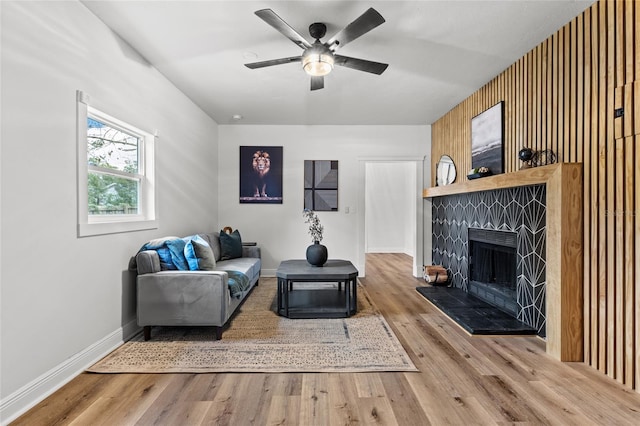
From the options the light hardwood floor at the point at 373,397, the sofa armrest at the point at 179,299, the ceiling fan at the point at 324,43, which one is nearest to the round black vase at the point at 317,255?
the sofa armrest at the point at 179,299

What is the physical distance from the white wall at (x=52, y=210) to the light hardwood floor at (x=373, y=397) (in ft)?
1.01

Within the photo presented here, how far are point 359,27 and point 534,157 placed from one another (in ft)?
6.35

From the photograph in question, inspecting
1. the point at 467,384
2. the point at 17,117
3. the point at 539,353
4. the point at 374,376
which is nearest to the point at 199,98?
the point at 17,117

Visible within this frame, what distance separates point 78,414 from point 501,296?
3.67 m

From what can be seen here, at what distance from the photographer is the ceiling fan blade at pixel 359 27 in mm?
1997

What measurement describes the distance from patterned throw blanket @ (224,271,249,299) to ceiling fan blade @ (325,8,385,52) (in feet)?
7.32

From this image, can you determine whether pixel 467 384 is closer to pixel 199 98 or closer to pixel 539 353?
pixel 539 353

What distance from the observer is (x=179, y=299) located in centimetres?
268

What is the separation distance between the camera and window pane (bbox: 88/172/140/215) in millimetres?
2557

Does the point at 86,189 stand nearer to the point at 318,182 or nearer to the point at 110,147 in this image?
the point at 110,147

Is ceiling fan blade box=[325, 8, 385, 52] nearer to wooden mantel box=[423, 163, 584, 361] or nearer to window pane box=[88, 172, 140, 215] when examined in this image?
wooden mantel box=[423, 163, 584, 361]

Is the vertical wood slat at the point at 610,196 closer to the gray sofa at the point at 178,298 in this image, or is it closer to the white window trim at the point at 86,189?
the gray sofa at the point at 178,298

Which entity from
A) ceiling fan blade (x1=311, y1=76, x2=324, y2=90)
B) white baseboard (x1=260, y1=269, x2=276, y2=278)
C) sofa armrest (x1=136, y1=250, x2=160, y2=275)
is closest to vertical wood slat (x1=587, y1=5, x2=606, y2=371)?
ceiling fan blade (x1=311, y1=76, x2=324, y2=90)

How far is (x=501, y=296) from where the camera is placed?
3398 millimetres
